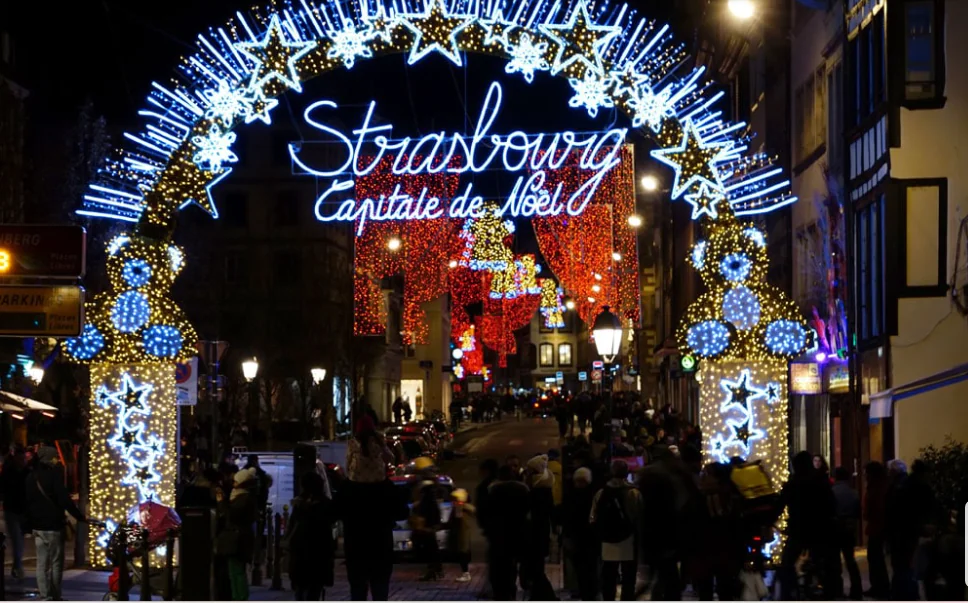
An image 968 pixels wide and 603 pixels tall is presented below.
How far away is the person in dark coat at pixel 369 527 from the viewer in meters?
14.1

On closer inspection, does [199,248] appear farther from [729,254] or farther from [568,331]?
[568,331]

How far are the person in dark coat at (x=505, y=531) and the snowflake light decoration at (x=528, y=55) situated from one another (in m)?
6.86

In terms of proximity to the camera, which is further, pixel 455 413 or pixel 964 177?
pixel 455 413

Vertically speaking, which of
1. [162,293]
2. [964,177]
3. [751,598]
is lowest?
[751,598]

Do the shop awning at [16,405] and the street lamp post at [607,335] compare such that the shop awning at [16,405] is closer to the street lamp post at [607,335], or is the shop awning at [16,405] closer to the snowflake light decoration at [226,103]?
the snowflake light decoration at [226,103]

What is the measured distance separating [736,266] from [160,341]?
26.0 feet

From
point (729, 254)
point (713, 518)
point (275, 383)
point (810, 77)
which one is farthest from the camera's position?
point (275, 383)

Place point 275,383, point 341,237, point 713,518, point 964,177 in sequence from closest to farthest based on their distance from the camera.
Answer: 1. point 713,518
2. point 964,177
3. point 275,383
4. point 341,237

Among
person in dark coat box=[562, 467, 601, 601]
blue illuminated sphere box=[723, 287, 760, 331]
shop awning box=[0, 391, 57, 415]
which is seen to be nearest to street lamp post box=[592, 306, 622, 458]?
blue illuminated sphere box=[723, 287, 760, 331]

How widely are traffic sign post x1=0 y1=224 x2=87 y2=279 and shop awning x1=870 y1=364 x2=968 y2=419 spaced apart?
36.5 ft

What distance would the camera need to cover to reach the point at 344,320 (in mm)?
75312

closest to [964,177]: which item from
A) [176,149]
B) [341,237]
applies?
[176,149]

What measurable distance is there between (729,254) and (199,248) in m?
40.4

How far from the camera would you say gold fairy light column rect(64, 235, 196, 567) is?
2084cm
